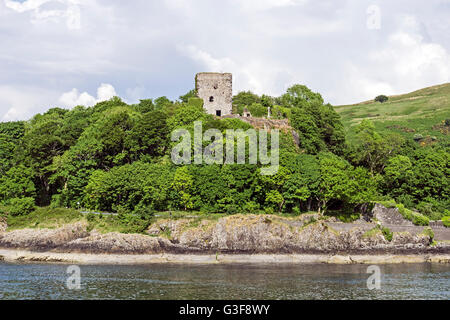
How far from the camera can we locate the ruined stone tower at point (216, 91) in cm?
7781

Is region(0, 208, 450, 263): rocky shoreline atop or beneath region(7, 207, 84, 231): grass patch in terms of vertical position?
beneath

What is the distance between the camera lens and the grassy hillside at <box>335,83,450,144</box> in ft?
380

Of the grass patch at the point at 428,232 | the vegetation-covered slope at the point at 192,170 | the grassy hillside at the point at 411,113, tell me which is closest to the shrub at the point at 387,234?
the grass patch at the point at 428,232

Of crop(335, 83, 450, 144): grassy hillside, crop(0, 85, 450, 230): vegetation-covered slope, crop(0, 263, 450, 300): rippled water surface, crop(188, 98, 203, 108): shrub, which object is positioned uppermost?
crop(335, 83, 450, 144): grassy hillside

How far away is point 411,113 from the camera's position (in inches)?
5482

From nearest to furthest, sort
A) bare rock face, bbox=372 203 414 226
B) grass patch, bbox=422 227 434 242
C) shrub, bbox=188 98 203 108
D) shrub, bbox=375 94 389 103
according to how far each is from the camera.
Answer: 1. grass patch, bbox=422 227 434 242
2. bare rock face, bbox=372 203 414 226
3. shrub, bbox=188 98 203 108
4. shrub, bbox=375 94 389 103

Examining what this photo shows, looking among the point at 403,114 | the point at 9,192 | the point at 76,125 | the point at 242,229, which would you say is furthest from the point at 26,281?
the point at 403,114

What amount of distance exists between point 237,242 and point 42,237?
75.1 ft

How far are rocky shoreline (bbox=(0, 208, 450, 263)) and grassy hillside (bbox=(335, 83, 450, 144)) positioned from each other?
4604 centimetres

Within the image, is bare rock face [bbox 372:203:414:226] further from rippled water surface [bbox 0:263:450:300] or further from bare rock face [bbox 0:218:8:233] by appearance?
bare rock face [bbox 0:218:8:233]

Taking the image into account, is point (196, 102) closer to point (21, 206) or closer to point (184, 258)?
point (21, 206)

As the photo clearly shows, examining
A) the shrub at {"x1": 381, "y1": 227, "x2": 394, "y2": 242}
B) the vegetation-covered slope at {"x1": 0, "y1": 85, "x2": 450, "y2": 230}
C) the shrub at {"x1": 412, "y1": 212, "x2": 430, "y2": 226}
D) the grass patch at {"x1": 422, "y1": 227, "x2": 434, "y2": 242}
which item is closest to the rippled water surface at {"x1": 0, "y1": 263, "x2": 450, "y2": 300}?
the shrub at {"x1": 381, "y1": 227, "x2": 394, "y2": 242}

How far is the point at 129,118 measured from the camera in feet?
243

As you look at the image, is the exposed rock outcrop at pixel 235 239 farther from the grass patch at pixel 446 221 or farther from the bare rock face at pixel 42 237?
the grass patch at pixel 446 221
